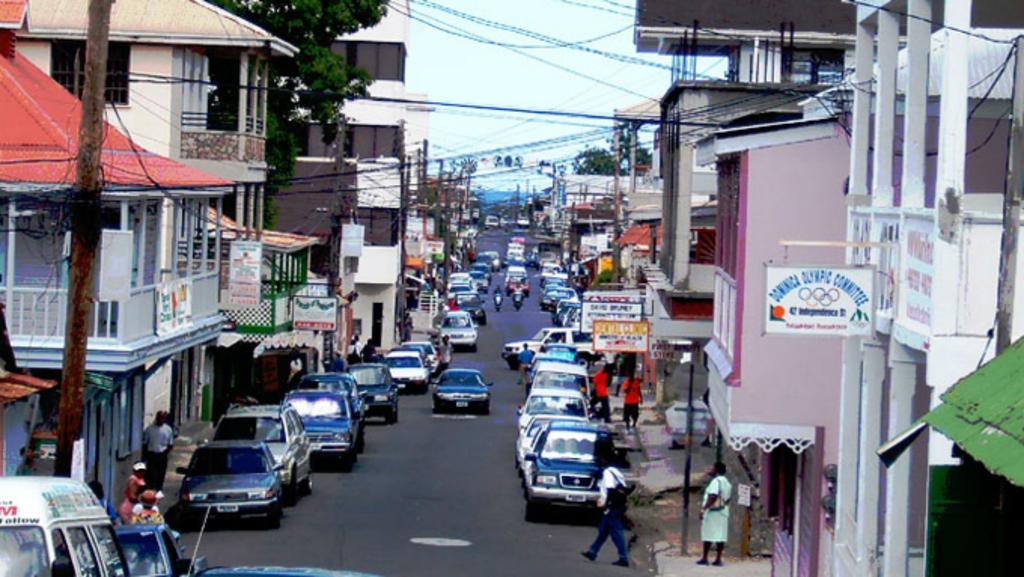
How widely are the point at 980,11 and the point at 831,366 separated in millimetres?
5385

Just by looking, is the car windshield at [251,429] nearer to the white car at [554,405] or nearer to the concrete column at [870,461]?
the white car at [554,405]

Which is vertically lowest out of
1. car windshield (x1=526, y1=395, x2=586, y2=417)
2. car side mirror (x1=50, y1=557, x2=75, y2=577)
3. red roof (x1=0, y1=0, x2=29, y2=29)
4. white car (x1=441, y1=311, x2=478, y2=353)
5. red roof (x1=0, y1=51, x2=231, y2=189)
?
white car (x1=441, y1=311, x2=478, y2=353)

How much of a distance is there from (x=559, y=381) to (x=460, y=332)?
3414 centimetres

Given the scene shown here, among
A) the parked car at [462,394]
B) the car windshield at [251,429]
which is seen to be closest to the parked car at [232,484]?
the car windshield at [251,429]

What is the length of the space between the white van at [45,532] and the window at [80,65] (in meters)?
26.3

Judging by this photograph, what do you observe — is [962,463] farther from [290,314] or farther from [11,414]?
[290,314]

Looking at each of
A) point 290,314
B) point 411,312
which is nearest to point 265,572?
point 290,314

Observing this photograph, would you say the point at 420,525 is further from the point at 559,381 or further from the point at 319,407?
the point at 559,381

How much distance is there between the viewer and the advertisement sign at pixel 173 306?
1083 inches

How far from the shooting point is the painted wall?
66.9 ft

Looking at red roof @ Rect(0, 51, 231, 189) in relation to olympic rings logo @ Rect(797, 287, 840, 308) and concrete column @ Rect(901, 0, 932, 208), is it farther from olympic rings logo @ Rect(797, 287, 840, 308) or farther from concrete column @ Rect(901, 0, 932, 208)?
concrete column @ Rect(901, 0, 932, 208)

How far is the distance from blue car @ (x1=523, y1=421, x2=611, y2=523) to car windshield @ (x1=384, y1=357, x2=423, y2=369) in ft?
88.6

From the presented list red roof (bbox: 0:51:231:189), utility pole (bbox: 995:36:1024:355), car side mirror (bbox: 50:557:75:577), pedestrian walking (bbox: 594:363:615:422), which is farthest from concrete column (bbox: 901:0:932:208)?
pedestrian walking (bbox: 594:363:615:422)

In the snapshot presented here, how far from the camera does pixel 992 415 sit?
9.78m
